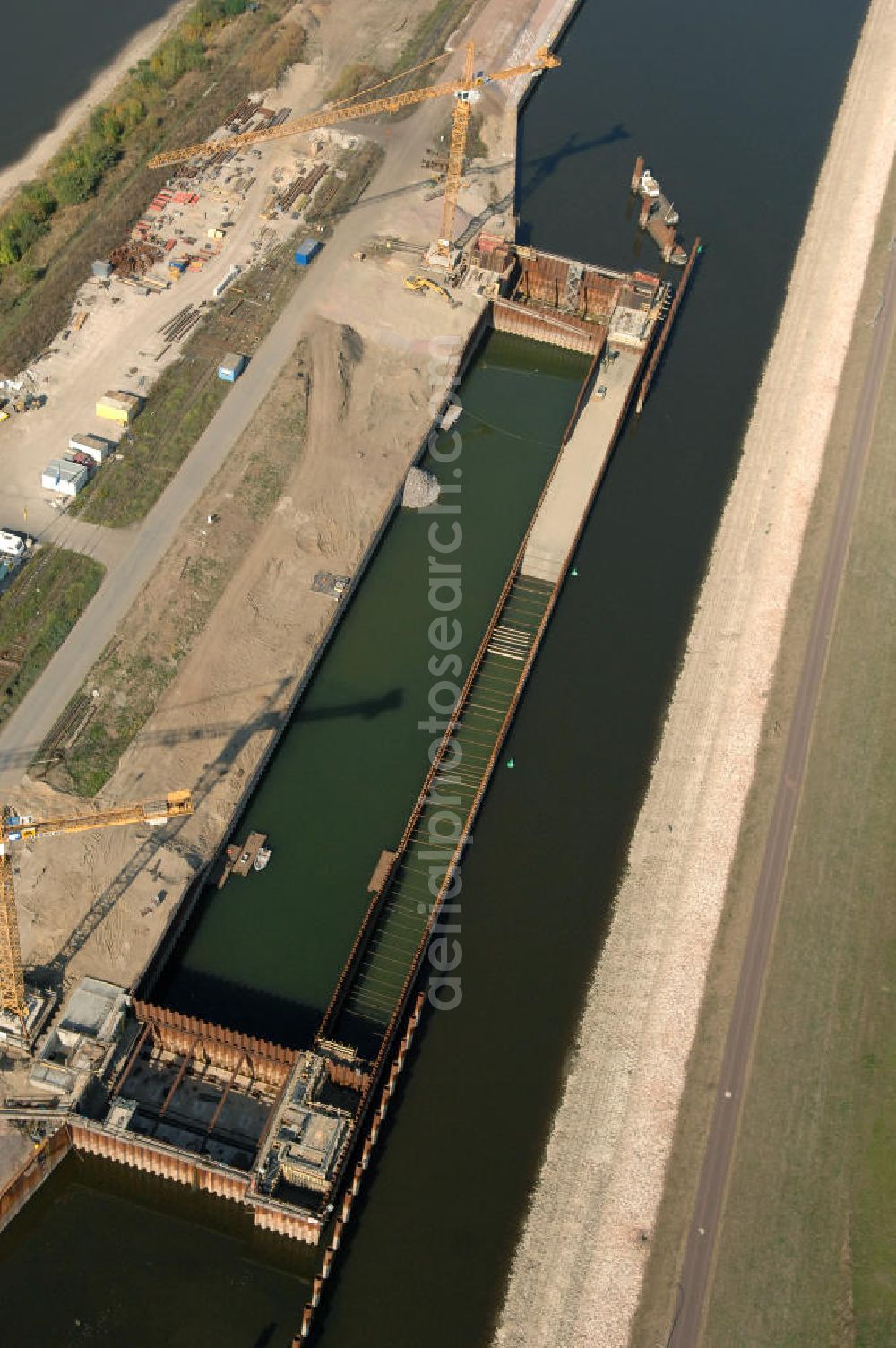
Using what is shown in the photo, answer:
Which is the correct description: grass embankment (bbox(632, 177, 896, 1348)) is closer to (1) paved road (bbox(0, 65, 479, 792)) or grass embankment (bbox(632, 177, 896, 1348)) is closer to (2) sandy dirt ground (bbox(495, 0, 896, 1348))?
(2) sandy dirt ground (bbox(495, 0, 896, 1348))

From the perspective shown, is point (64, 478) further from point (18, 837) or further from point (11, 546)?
point (18, 837)

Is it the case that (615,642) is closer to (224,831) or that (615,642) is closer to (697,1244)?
(224,831)

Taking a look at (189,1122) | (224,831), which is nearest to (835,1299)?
(189,1122)

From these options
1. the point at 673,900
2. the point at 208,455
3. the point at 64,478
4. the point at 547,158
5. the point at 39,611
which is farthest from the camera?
the point at 547,158

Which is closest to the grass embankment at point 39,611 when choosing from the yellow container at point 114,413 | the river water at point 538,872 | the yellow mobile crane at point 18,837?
the yellow container at point 114,413

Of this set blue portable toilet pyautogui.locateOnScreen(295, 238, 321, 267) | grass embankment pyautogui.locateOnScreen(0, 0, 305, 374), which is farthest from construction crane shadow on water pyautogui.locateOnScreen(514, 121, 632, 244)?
grass embankment pyautogui.locateOnScreen(0, 0, 305, 374)

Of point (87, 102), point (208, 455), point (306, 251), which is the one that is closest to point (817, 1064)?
point (208, 455)

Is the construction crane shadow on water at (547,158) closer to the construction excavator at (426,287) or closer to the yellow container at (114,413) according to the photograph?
the construction excavator at (426,287)
